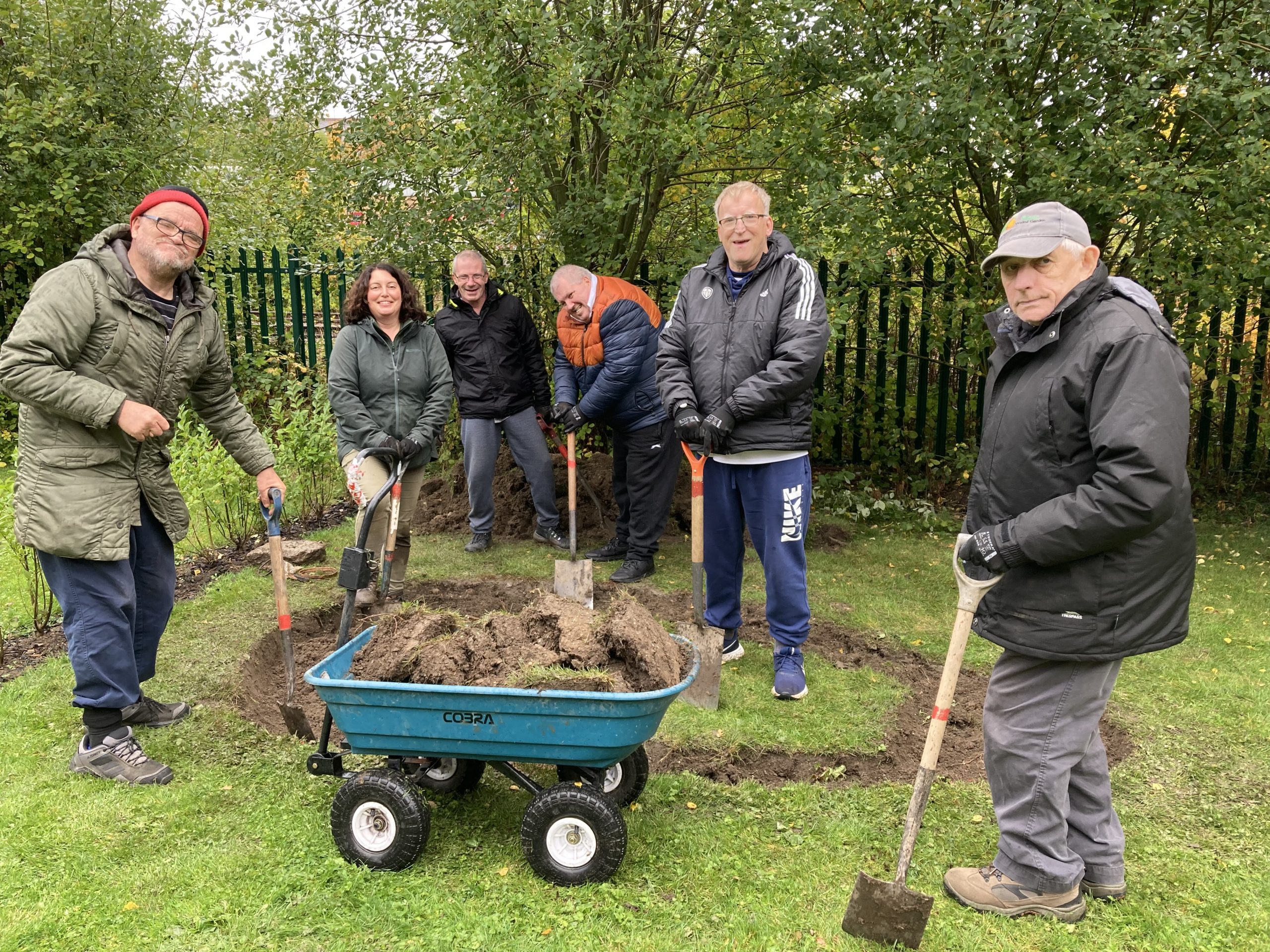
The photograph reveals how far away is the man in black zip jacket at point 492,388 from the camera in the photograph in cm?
672

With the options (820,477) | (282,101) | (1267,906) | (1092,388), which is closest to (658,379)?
(1092,388)

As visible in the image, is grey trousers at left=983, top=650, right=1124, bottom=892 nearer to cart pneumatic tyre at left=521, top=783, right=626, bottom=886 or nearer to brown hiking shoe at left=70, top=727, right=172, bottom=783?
cart pneumatic tyre at left=521, top=783, right=626, bottom=886

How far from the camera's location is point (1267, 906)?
2846 mm

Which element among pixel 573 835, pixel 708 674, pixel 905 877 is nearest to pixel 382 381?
pixel 708 674

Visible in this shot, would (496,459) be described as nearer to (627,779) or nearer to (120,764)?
(120,764)

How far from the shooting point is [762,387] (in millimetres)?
4199

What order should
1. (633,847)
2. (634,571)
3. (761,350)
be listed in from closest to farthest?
(633,847) < (761,350) < (634,571)

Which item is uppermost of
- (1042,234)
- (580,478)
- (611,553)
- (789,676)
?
(1042,234)

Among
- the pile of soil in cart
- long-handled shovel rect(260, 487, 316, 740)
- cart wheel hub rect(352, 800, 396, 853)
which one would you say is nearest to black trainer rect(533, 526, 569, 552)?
long-handled shovel rect(260, 487, 316, 740)

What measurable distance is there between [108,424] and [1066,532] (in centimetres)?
319

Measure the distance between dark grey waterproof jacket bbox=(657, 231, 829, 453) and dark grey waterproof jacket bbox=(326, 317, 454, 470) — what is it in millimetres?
1697

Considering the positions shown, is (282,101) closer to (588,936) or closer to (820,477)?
(820,477)

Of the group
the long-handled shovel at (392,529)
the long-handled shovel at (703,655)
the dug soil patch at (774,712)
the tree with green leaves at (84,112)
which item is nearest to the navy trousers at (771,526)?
the long-handled shovel at (703,655)

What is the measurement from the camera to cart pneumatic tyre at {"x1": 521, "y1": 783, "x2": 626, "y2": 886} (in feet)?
9.48
